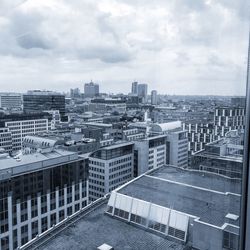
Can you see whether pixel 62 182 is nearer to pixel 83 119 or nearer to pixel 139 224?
pixel 139 224

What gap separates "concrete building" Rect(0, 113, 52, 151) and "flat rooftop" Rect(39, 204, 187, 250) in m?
10.7

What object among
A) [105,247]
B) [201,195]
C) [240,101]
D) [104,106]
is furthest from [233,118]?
[104,106]

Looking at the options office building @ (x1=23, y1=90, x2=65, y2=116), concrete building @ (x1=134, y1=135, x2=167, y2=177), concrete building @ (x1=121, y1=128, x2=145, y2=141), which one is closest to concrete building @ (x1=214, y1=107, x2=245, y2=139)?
concrete building @ (x1=134, y1=135, x2=167, y2=177)

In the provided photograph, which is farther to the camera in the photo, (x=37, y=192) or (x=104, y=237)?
(x=37, y=192)

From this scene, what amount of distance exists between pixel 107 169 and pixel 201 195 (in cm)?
597

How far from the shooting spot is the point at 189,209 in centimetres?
164

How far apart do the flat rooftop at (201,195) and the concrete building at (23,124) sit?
35.3 feet

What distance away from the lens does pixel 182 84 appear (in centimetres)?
131

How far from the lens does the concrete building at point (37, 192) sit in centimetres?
403

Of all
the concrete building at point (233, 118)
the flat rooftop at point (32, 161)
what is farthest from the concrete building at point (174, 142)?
the concrete building at point (233, 118)

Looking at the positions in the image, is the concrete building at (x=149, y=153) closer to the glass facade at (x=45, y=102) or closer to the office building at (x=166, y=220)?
the office building at (x=166, y=220)

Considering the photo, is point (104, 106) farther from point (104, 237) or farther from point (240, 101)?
point (240, 101)

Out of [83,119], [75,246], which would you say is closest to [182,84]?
[75,246]

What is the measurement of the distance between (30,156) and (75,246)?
3.06 meters
